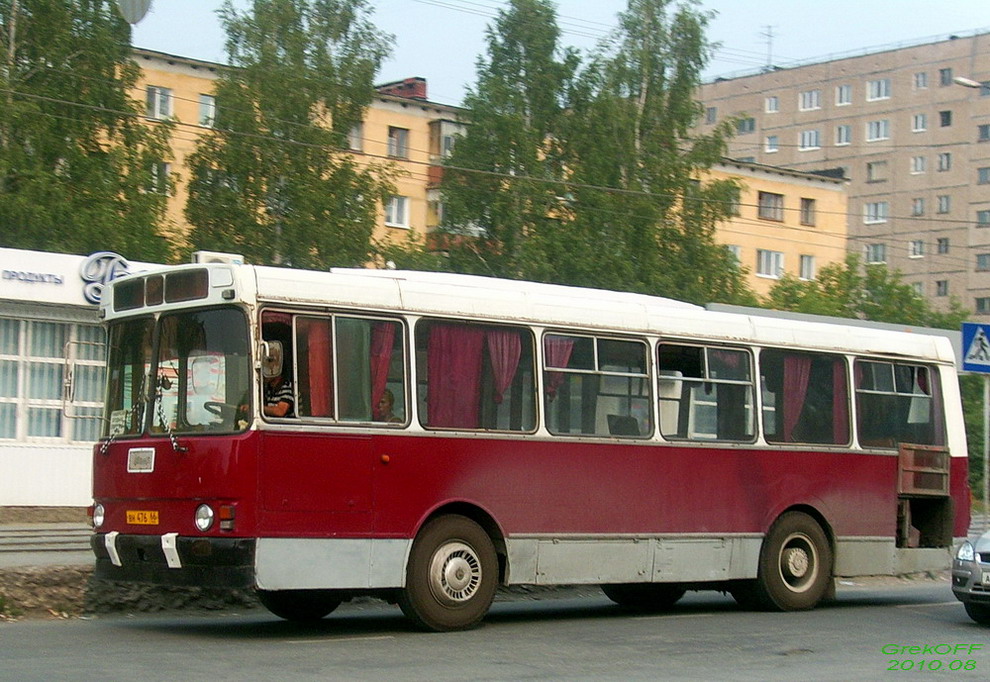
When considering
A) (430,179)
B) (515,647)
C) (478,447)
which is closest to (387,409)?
(478,447)

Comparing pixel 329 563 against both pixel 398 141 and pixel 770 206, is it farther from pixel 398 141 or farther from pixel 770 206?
pixel 770 206

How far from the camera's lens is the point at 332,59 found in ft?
138

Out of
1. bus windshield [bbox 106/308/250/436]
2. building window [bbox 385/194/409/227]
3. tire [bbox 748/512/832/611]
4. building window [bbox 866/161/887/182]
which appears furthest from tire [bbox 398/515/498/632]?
building window [bbox 866/161/887/182]

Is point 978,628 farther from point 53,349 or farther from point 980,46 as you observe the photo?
point 980,46

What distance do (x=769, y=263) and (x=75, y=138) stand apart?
43865 mm

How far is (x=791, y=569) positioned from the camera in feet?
49.7

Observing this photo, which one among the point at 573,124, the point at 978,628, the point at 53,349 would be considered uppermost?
the point at 573,124

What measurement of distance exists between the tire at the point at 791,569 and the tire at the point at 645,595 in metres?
0.75

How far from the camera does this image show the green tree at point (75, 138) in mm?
33188

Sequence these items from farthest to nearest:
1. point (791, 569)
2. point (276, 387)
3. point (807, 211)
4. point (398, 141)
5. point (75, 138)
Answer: point (807, 211)
point (398, 141)
point (75, 138)
point (791, 569)
point (276, 387)

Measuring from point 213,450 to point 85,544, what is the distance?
30.9 feet

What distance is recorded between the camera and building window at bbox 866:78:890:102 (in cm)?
9275

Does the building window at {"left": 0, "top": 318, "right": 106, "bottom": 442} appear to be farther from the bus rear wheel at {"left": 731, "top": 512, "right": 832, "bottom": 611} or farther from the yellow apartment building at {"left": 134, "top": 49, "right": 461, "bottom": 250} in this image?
the yellow apartment building at {"left": 134, "top": 49, "right": 461, "bottom": 250}

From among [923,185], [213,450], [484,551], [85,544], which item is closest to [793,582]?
[484,551]
